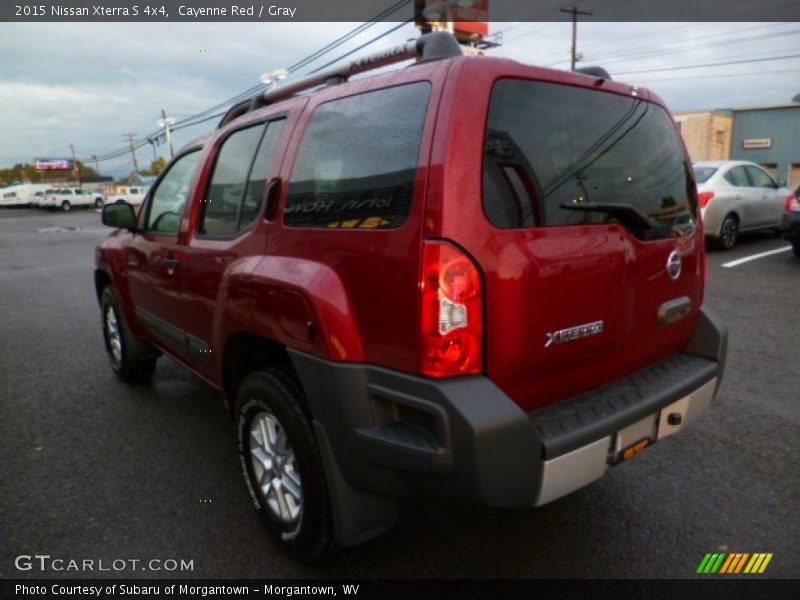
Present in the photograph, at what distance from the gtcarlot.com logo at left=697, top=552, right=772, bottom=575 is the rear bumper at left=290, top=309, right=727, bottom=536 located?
56 centimetres

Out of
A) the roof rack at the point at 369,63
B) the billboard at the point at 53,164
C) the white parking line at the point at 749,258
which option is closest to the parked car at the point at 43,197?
the white parking line at the point at 749,258

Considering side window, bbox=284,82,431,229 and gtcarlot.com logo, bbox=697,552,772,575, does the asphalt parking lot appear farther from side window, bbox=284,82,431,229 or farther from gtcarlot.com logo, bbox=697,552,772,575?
side window, bbox=284,82,431,229

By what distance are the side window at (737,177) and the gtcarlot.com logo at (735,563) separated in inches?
351

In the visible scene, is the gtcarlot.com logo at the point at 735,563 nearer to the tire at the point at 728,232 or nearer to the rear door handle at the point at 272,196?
the rear door handle at the point at 272,196

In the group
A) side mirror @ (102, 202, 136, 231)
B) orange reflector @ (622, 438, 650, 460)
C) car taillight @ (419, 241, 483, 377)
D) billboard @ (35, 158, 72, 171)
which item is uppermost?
billboard @ (35, 158, 72, 171)

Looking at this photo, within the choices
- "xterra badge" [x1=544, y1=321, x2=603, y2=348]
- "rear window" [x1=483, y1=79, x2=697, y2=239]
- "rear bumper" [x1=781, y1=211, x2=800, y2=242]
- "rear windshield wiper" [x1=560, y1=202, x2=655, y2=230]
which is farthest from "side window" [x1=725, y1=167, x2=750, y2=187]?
"xterra badge" [x1=544, y1=321, x2=603, y2=348]

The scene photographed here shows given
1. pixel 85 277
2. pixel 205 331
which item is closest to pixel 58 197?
pixel 85 277

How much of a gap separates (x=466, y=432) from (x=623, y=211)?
3.54ft

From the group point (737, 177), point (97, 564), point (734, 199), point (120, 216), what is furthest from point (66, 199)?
point (97, 564)

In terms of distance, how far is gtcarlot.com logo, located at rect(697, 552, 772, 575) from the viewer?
222 centimetres

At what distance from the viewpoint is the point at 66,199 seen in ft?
144

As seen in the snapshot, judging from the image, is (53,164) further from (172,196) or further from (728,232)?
(172,196)

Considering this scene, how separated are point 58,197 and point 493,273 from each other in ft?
164

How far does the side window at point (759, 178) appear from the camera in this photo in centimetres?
1023
